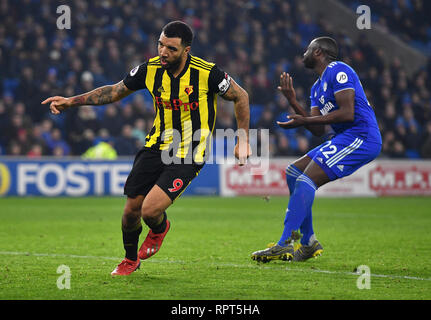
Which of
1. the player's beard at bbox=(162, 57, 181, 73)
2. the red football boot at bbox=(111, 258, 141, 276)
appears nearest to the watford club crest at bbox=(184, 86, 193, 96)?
the player's beard at bbox=(162, 57, 181, 73)

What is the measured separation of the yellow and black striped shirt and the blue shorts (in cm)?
120

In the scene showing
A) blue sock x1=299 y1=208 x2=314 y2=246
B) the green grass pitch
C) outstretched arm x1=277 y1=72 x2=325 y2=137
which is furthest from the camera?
blue sock x1=299 y1=208 x2=314 y2=246

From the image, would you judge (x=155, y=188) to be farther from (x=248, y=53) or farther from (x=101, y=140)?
(x=248, y=53)

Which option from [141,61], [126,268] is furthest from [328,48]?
[141,61]

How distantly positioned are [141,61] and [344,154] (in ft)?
47.0

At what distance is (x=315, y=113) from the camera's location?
7.03m

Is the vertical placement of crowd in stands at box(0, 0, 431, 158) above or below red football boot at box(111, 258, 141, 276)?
above

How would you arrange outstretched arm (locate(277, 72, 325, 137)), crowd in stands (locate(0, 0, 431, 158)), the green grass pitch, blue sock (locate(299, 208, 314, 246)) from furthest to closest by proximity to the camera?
crowd in stands (locate(0, 0, 431, 158)), blue sock (locate(299, 208, 314, 246)), outstretched arm (locate(277, 72, 325, 137)), the green grass pitch

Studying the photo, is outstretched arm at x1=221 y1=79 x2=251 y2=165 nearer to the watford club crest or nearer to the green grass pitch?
the watford club crest

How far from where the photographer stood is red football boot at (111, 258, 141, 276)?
19.5 feet

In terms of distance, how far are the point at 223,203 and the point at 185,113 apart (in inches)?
387

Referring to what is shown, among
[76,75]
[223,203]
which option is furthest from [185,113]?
[76,75]

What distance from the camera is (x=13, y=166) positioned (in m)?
16.8

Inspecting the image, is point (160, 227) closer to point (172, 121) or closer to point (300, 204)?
point (172, 121)
